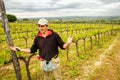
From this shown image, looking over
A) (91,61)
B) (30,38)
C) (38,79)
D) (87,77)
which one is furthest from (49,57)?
(30,38)

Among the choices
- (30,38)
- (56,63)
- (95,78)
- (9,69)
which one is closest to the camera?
(56,63)

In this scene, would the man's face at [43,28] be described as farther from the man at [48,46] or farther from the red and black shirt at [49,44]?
the red and black shirt at [49,44]

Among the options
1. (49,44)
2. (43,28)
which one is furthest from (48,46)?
(43,28)

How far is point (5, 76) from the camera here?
28.0ft

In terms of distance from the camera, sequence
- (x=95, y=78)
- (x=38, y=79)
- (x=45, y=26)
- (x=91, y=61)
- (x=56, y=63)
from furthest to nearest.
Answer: (x=91, y=61), (x=95, y=78), (x=38, y=79), (x=56, y=63), (x=45, y=26)

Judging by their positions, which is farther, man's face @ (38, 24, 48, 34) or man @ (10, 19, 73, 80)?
man @ (10, 19, 73, 80)

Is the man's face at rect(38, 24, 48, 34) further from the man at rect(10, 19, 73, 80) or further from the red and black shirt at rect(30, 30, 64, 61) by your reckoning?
the red and black shirt at rect(30, 30, 64, 61)

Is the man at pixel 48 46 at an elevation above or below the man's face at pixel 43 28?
below

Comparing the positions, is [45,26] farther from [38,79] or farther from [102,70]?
[102,70]

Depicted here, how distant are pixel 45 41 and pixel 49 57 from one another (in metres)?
0.42

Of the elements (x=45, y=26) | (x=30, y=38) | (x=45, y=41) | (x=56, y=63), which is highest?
(x=45, y=26)

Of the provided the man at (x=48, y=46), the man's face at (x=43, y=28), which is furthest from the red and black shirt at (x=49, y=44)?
the man's face at (x=43, y=28)

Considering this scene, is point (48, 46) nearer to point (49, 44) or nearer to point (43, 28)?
point (49, 44)

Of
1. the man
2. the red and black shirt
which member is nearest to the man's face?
the man
